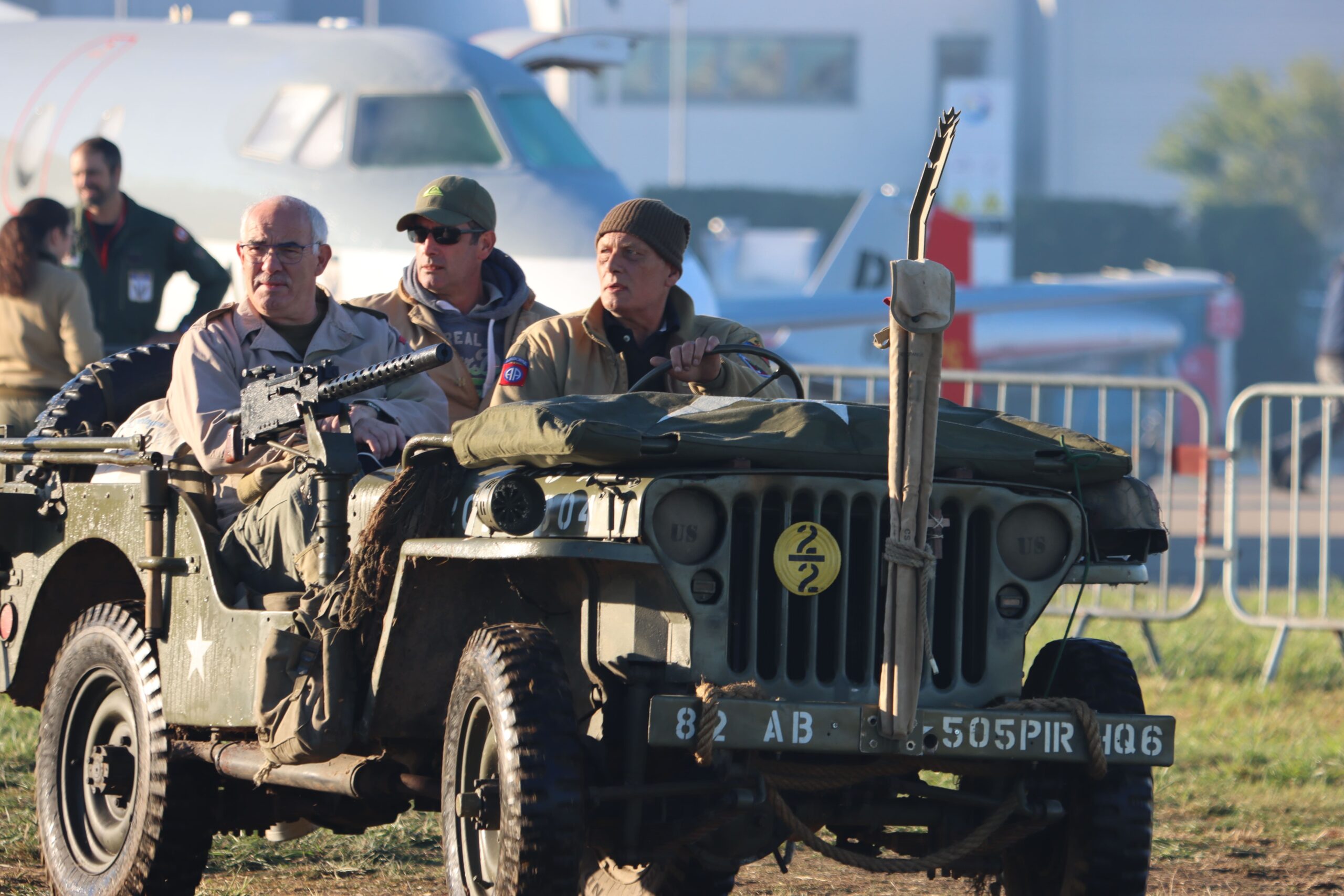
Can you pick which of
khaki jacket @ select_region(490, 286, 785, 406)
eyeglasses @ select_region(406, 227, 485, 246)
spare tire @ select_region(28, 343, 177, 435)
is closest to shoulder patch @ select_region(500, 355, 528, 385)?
khaki jacket @ select_region(490, 286, 785, 406)

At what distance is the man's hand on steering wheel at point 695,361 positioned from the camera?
5488mm

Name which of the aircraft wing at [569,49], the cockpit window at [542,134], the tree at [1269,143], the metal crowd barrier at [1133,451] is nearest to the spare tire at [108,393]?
the metal crowd barrier at [1133,451]

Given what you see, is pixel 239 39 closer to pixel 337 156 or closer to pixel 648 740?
pixel 337 156

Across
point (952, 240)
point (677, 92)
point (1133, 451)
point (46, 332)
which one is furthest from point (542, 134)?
point (677, 92)

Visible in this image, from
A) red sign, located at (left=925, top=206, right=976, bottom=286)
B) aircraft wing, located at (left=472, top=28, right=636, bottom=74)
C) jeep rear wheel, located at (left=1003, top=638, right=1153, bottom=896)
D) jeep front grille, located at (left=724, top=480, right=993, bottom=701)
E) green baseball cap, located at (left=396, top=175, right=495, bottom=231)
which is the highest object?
aircraft wing, located at (left=472, top=28, right=636, bottom=74)

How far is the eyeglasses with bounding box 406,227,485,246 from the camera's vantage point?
6758mm

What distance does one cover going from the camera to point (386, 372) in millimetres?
4688

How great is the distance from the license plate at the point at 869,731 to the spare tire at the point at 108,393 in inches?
121

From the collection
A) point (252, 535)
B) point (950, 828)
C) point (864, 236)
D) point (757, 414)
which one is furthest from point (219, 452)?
point (864, 236)

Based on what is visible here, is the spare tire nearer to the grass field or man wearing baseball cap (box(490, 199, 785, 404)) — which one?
the grass field

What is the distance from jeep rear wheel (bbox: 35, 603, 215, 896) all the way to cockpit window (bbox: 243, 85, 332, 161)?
1001 centimetres

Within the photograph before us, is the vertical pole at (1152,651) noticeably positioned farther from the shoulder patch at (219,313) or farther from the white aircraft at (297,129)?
the shoulder patch at (219,313)

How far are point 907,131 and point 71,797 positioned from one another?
2477 inches

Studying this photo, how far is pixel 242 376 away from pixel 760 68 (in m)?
63.9
